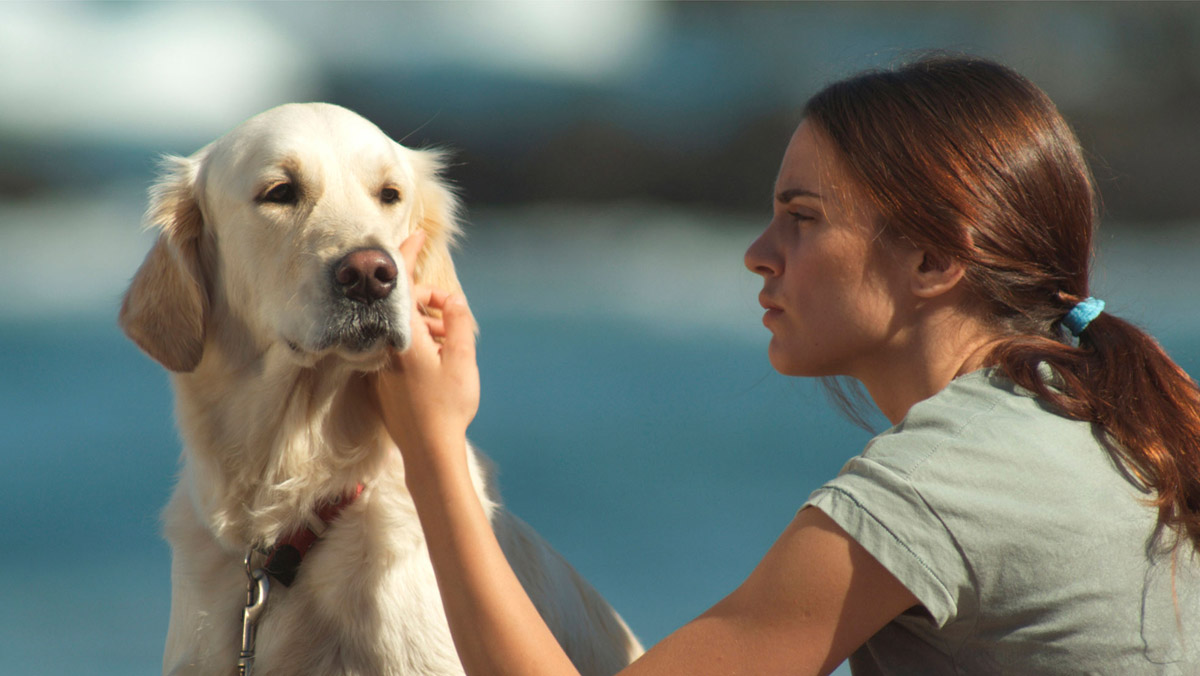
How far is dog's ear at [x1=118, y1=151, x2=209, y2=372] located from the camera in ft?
6.84

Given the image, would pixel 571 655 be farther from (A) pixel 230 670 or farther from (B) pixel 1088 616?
(B) pixel 1088 616

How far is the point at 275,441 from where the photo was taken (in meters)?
2.04

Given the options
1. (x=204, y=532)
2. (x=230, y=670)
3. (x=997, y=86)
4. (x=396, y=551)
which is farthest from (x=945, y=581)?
(x=204, y=532)

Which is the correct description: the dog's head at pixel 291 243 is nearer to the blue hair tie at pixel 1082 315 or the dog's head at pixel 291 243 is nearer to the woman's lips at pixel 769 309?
the woman's lips at pixel 769 309

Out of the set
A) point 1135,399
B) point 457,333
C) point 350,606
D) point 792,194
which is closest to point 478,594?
point 457,333

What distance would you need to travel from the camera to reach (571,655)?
2.21 m

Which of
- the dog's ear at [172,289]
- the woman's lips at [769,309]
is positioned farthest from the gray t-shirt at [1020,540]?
the dog's ear at [172,289]

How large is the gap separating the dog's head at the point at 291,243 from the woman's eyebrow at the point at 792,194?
2.27 feet

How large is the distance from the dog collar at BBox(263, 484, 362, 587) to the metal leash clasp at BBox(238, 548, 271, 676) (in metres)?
0.03

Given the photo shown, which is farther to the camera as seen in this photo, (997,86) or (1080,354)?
(997,86)

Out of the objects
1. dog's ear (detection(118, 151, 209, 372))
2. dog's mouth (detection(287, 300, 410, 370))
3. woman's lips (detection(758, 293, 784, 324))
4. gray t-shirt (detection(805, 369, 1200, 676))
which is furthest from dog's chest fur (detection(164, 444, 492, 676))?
gray t-shirt (detection(805, 369, 1200, 676))

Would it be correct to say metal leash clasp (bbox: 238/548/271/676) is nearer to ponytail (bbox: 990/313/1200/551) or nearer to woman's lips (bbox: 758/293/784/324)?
woman's lips (bbox: 758/293/784/324)

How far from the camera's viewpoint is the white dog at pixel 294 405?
6.24 ft

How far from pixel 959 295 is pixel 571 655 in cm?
116
